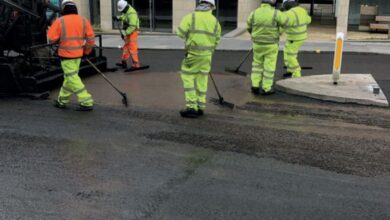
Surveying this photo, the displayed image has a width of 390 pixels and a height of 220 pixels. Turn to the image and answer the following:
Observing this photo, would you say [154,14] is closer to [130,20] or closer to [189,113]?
[130,20]

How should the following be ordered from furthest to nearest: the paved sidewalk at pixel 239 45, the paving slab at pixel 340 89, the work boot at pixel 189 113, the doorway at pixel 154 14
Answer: the doorway at pixel 154 14 < the paved sidewalk at pixel 239 45 < the paving slab at pixel 340 89 < the work boot at pixel 189 113

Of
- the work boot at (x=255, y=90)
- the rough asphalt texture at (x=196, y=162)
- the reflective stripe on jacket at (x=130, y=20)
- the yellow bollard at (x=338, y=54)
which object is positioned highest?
the reflective stripe on jacket at (x=130, y=20)

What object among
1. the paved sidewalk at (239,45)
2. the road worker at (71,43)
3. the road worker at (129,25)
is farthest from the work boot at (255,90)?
the paved sidewalk at (239,45)

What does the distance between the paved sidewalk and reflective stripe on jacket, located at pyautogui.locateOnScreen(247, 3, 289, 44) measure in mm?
6873

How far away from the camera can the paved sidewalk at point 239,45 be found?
1533cm

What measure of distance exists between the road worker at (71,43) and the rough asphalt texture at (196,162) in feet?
0.98

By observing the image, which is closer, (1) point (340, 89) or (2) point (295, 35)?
(1) point (340, 89)

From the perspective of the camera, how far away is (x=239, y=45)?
16469mm

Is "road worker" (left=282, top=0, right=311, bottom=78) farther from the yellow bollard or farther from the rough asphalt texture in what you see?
the rough asphalt texture

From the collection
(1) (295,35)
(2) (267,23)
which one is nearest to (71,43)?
(2) (267,23)

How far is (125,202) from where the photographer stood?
439 centimetres

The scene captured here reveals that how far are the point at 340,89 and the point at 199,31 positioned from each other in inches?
125

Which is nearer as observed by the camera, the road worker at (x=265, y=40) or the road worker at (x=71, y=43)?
the road worker at (x=71, y=43)

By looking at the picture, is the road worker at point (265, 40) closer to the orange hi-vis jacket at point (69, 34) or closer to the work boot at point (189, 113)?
the work boot at point (189, 113)
